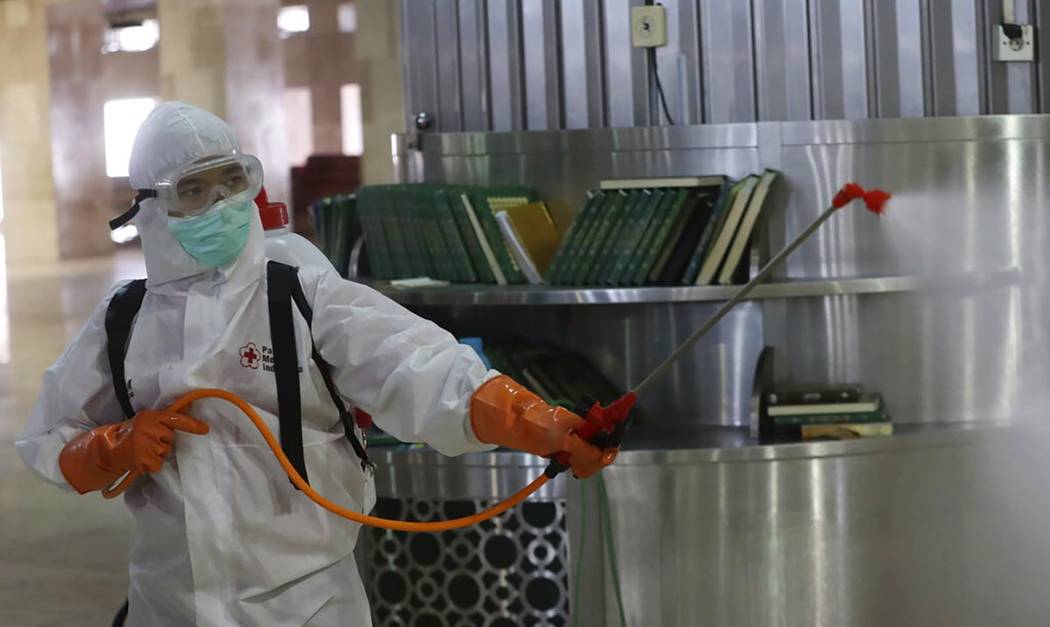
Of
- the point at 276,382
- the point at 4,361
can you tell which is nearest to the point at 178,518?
the point at 276,382

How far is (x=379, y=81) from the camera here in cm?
1179

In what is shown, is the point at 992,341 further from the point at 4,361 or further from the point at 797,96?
the point at 4,361

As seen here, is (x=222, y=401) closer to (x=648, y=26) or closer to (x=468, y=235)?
(x=468, y=235)

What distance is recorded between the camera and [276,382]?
2451mm

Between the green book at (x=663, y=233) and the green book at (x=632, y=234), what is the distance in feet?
0.11

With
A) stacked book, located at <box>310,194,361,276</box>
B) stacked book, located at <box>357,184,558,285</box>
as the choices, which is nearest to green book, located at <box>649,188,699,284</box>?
stacked book, located at <box>357,184,558,285</box>

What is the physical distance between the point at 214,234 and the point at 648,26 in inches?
87.7

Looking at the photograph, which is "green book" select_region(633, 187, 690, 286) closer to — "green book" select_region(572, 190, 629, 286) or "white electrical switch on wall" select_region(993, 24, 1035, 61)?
"green book" select_region(572, 190, 629, 286)

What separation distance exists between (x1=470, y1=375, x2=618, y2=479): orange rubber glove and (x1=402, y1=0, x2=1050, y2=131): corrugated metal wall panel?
227 cm

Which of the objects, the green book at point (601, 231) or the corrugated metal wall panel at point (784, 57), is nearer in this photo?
the green book at point (601, 231)

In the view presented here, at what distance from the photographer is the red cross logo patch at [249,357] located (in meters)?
2.46

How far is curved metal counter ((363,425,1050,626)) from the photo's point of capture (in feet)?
12.9

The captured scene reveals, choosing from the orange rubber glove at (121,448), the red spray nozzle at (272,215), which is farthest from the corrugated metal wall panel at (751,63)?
the orange rubber glove at (121,448)

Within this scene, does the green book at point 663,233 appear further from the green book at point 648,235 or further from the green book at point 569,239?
the green book at point 569,239
